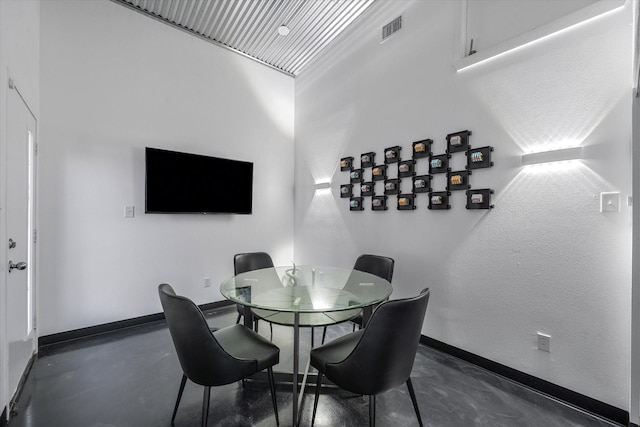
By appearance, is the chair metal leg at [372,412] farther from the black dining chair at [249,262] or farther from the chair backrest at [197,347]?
the black dining chair at [249,262]

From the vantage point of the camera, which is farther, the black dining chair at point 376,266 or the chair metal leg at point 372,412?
the black dining chair at point 376,266

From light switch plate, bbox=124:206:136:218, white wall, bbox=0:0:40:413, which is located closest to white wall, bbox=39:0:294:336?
light switch plate, bbox=124:206:136:218

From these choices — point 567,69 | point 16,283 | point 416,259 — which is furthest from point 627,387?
point 16,283

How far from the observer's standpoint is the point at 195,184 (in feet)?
12.0

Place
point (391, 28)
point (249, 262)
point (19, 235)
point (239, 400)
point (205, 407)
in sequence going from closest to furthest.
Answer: point (205, 407), point (239, 400), point (19, 235), point (249, 262), point (391, 28)

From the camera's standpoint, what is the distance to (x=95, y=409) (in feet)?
6.10

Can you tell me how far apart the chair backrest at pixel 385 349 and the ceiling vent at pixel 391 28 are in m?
3.08

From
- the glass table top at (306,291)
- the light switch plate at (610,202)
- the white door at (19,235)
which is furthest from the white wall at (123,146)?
the light switch plate at (610,202)

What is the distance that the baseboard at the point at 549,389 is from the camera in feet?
→ 5.88

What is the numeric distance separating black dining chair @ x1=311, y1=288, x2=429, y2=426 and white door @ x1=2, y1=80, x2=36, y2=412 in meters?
2.22

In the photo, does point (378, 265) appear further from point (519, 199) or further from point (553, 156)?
point (553, 156)

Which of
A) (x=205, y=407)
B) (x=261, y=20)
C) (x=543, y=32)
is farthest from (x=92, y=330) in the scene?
(x=543, y=32)

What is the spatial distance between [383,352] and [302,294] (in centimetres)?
78

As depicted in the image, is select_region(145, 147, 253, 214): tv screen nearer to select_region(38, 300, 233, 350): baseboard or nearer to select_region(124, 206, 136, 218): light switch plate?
select_region(124, 206, 136, 218): light switch plate
